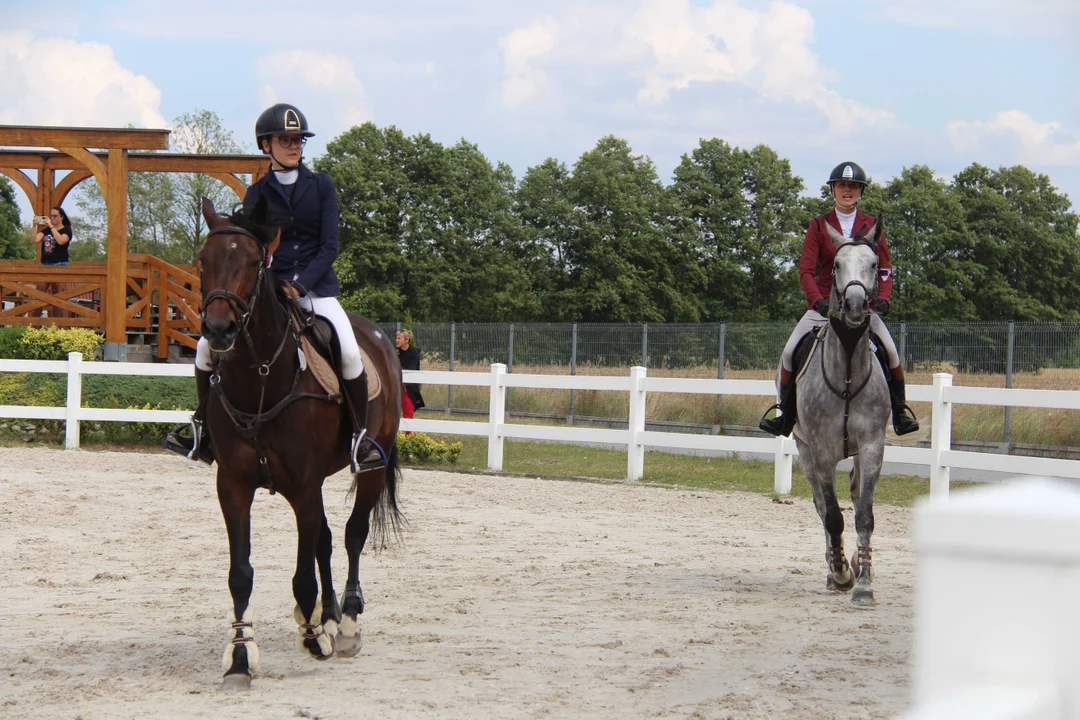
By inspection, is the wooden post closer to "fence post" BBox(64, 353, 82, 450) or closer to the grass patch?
"fence post" BBox(64, 353, 82, 450)

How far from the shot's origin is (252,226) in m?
5.76

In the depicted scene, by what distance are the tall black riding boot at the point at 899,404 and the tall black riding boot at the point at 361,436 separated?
3858 millimetres

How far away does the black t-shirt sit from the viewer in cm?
2008

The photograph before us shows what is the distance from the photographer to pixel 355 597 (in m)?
6.42

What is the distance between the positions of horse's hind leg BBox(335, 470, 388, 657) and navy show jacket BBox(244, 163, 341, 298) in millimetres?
1221

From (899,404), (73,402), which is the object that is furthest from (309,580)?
(73,402)

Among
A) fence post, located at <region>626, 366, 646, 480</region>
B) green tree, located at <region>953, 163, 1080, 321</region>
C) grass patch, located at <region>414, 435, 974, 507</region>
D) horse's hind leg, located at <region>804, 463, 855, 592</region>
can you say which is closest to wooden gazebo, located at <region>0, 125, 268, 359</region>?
grass patch, located at <region>414, 435, 974, 507</region>

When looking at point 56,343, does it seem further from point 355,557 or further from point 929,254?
point 929,254

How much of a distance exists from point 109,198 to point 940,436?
46.4 feet

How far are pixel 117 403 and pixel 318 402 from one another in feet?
41.0

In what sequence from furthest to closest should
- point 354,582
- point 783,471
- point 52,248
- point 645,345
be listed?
point 645,345 < point 52,248 < point 783,471 < point 354,582

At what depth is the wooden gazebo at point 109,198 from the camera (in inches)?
767

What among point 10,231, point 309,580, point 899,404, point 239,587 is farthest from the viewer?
point 10,231

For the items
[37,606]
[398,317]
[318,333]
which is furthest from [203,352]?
[398,317]
